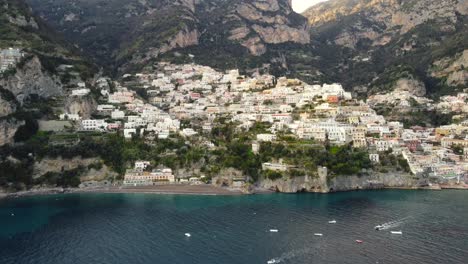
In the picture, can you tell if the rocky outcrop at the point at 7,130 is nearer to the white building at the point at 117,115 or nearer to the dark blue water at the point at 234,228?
the dark blue water at the point at 234,228

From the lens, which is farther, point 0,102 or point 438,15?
point 438,15

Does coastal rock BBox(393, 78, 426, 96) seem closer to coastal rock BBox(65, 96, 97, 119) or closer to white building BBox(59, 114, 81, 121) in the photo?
coastal rock BBox(65, 96, 97, 119)

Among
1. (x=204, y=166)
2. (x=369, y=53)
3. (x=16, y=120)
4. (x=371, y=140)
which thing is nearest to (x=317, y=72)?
(x=369, y=53)

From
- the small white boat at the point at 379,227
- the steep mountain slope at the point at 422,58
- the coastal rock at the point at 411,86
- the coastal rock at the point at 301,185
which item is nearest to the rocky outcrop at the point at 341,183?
the coastal rock at the point at 301,185

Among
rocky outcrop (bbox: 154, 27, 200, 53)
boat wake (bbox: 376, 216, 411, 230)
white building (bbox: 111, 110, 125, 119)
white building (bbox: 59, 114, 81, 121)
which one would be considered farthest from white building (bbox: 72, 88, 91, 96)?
boat wake (bbox: 376, 216, 411, 230)

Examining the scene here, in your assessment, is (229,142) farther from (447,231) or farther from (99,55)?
(99,55)

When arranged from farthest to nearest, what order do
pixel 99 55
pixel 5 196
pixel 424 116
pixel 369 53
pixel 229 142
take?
1. pixel 369 53
2. pixel 99 55
3. pixel 424 116
4. pixel 229 142
5. pixel 5 196
